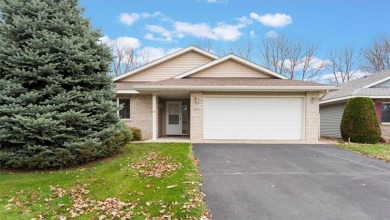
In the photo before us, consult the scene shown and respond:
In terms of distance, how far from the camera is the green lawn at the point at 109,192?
4.99 m

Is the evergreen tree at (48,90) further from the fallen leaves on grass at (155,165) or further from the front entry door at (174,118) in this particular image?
the front entry door at (174,118)

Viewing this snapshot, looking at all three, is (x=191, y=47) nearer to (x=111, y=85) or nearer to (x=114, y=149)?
(x=111, y=85)

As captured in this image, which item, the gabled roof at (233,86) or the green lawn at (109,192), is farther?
the gabled roof at (233,86)

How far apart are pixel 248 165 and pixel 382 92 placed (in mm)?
12512

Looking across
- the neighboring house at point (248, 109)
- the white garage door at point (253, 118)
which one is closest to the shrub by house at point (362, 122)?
the neighboring house at point (248, 109)

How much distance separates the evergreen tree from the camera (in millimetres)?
7809

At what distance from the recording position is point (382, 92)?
16391 millimetres

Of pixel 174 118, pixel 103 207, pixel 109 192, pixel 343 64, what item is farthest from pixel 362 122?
pixel 343 64

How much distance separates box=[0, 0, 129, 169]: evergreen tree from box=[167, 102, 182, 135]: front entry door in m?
8.22

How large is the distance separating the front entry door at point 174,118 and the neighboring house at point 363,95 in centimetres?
1009

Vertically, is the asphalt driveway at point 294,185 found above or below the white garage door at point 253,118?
below

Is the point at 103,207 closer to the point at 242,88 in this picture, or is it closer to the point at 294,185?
the point at 294,185

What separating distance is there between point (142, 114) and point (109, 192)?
30.5 feet

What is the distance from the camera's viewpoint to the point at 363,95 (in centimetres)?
1586
